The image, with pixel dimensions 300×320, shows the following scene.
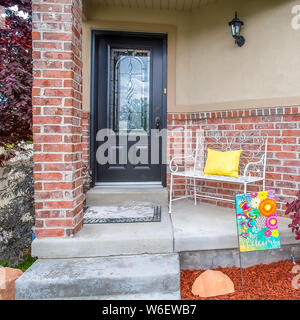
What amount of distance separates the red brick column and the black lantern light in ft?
5.83

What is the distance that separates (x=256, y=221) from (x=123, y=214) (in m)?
1.36

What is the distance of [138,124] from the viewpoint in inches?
135

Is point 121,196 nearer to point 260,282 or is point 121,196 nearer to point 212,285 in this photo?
point 212,285

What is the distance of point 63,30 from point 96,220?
1723 mm

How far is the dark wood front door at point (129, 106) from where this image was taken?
3375mm

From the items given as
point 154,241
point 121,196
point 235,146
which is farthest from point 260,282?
point 121,196

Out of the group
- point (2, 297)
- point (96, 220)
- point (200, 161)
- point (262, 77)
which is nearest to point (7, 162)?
point (96, 220)

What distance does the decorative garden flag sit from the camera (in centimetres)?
187

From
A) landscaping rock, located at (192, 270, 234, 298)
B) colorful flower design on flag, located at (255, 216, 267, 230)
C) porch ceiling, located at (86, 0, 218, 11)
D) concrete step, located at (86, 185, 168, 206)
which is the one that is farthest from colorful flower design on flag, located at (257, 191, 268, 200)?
porch ceiling, located at (86, 0, 218, 11)

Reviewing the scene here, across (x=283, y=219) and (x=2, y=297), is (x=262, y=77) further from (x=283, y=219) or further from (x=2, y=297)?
(x=2, y=297)

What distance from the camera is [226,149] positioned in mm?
3061

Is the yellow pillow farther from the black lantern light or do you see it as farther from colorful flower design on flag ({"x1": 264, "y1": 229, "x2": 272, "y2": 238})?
the black lantern light

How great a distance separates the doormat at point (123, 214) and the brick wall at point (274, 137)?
0.87m

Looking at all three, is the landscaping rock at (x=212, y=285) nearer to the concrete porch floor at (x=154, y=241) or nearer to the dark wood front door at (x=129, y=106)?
the concrete porch floor at (x=154, y=241)
